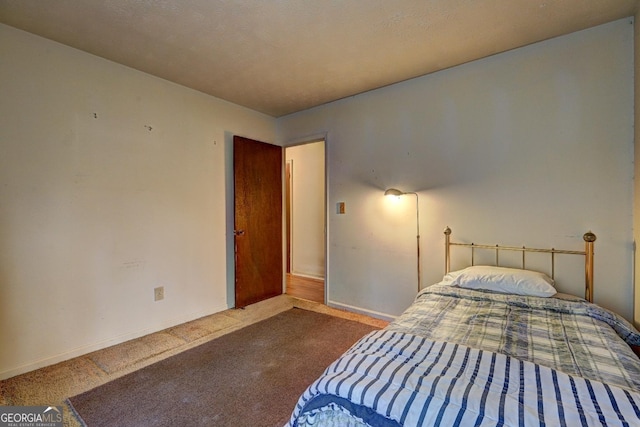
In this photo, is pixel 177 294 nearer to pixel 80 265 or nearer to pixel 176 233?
pixel 176 233

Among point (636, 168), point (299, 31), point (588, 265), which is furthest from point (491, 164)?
point (299, 31)

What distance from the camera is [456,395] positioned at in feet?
3.09

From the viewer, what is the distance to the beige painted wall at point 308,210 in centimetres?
513

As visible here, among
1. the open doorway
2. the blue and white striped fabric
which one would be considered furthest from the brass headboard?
the open doorway

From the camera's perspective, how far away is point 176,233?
3049 mm

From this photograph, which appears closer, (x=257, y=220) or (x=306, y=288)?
(x=257, y=220)

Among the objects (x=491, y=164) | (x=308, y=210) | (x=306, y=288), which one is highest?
(x=491, y=164)

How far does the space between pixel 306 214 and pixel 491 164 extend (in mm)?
3337

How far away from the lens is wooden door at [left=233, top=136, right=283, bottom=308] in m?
3.56

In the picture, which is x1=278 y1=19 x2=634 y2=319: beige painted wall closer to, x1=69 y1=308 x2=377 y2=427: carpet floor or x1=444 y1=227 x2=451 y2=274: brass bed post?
x1=444 y1=227 x2=451 y2=274: brass bed post

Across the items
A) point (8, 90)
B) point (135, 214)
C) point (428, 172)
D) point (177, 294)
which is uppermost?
point (8, 90)

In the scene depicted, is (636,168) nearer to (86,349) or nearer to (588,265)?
(588,265)

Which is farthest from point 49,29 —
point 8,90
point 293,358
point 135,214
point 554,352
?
point 554,352

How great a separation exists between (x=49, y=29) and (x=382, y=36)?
2.43 meters
